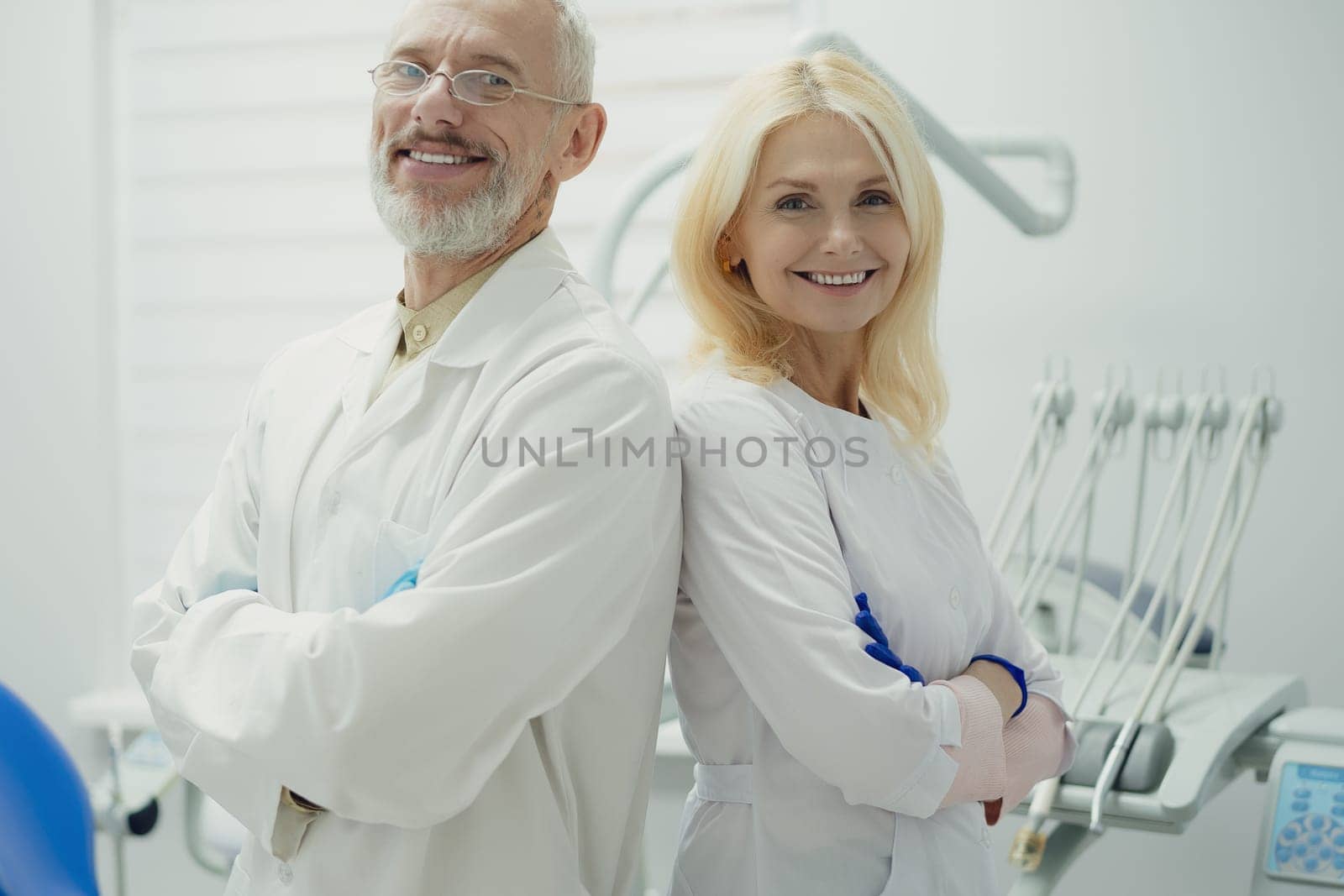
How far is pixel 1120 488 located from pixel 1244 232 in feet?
1.85

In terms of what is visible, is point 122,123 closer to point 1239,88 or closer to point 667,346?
point 667,346

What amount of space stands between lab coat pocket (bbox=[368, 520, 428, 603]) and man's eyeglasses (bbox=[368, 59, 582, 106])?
0.42 metres

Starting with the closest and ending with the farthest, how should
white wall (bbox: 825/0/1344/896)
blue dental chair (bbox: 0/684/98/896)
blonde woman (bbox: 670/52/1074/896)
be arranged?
1. blonde woman (bbox: 670/52/1074/896)
2. blue dental chair (bbox: 0/684/98/896)
3. white wall (bbox: 825/0/1344/896)

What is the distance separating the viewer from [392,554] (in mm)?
1157

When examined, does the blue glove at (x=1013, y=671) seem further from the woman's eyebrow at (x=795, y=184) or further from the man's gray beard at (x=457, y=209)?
the man's gray beard at (x=457, y=209)

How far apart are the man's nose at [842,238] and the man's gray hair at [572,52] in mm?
299

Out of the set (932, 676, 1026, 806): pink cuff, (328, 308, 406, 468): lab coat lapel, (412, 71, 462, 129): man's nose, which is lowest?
(932, 676, 1026, 806): pink cuff

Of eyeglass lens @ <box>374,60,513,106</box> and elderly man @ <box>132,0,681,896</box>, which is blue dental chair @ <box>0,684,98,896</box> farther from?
eyeglass lens @ <box>374,60,513,106</box>

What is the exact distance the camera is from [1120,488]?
263cm

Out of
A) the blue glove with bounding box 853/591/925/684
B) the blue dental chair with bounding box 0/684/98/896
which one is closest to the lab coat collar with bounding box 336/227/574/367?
the blue glove with bounding box 853/591/925/684

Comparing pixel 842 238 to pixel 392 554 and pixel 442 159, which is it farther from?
pixel 392 554

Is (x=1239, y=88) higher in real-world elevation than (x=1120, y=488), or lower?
higher

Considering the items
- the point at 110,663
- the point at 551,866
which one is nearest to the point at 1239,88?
the point at 551,866

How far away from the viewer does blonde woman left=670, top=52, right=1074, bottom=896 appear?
1138 millimetres
